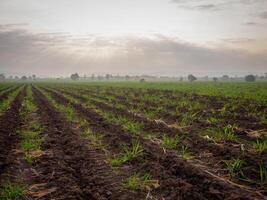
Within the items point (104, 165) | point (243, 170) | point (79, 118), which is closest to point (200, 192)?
point (243, 170)

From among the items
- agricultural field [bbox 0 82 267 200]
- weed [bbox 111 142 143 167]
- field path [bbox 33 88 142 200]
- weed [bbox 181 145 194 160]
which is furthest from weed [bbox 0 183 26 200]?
weed [bbox 181 145 194 160]

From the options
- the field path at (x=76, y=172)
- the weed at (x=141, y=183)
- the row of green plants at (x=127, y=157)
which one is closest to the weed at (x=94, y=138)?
the row of green plants at (x=127, y=157)

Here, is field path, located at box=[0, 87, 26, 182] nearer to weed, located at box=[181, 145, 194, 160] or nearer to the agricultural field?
the agricultural field

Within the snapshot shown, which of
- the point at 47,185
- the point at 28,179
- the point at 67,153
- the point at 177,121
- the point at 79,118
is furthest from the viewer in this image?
the point at 79,118

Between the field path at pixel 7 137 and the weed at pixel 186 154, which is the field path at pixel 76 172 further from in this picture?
the weed at pixel 186 154

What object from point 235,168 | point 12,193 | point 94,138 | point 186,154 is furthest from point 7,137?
point 235,168

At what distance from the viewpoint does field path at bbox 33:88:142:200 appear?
16.6 feet

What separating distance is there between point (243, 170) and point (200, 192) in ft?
5.00

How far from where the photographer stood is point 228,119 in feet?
41.1

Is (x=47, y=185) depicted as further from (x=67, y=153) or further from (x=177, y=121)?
(x=177, y=121)

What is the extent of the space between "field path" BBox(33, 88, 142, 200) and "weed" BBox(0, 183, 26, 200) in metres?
0.49

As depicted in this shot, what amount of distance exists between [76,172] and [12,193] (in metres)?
1.49

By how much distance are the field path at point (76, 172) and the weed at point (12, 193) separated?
19.5 inches

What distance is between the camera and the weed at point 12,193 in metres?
4.88
